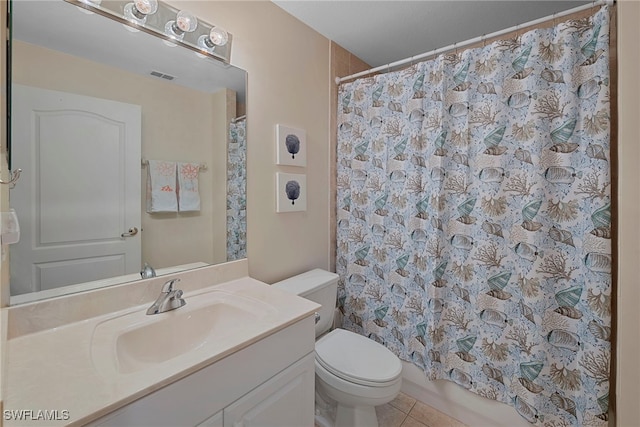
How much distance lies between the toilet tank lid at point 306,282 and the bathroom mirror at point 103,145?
359mm

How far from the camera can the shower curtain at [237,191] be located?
1440mm

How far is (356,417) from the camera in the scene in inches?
55.3

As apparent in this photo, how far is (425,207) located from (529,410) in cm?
109

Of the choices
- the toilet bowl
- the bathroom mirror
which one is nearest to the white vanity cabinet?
the toilet bowl

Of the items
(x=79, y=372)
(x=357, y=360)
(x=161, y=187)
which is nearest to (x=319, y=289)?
(x=357, y=360)

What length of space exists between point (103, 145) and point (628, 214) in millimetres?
2001

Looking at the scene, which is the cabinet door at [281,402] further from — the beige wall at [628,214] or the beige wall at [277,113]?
the beige wall at [628,214]

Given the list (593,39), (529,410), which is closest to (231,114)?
(593,39)

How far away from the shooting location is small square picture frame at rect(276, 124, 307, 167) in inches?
64.5

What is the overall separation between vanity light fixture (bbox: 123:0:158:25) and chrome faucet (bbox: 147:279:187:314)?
1061mm

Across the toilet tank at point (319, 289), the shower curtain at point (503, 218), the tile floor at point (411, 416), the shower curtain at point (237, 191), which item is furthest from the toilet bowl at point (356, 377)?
the shower curtain at point (237, 191)

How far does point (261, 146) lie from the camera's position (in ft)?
5.14

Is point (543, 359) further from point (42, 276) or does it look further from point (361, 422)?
point (42, 276)

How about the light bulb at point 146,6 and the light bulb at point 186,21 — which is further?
the light bulb at point 186,21
